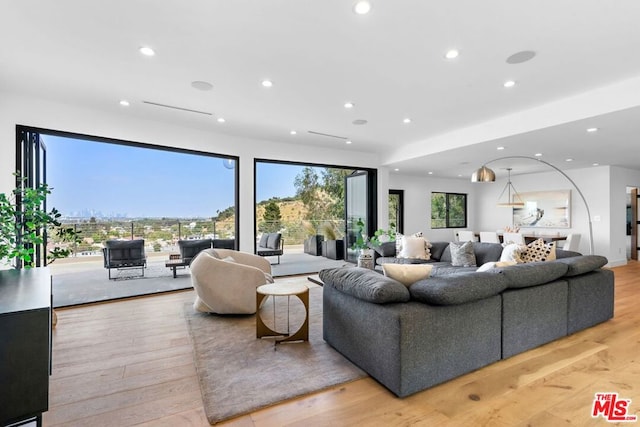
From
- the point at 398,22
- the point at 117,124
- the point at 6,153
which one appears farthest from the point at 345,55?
the point at 6,153

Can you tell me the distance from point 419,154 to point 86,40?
5393 millimetres

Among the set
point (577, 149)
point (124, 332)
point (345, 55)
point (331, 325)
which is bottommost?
point (124, 332)

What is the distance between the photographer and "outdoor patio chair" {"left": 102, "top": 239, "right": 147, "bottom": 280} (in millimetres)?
5719

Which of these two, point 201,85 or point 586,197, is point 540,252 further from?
point 586,197

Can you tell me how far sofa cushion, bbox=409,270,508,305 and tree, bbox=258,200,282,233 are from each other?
291 inches

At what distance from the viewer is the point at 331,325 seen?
2.91 metres

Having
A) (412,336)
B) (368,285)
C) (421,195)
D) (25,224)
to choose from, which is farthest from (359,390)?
(421,195)

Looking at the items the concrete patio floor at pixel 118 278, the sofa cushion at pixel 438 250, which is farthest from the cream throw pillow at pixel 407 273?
the concrete patio floor at pixel 118 278

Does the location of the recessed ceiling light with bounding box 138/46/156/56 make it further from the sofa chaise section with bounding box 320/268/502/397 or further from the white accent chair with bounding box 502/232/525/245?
the white accent chair with bounding box 502/232/525/245

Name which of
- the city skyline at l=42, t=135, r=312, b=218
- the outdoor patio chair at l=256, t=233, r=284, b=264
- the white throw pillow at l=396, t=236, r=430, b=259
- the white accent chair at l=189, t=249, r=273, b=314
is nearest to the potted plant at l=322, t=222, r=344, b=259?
the outdoor patio chair at l=256, t=233, r=284, b=264

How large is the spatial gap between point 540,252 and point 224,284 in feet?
13.8

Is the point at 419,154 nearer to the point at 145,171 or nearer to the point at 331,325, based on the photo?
the point at 331,325

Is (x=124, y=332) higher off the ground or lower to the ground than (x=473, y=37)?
lower

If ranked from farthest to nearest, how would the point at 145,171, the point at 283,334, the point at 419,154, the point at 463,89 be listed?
the point at 145,171, the point at 419,154, the point at 463,89, the point at 283,334
